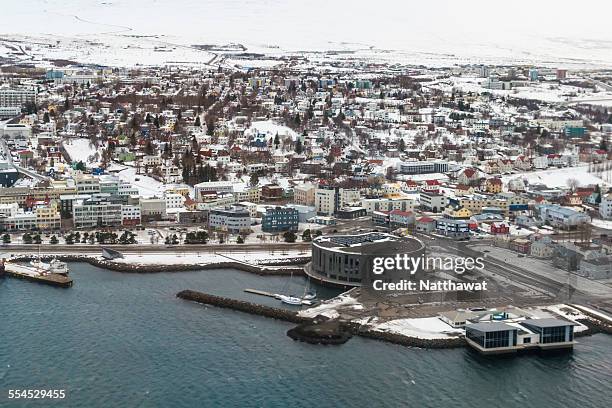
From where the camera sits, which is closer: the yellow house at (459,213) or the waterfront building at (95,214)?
the waterfront building at (95,214)

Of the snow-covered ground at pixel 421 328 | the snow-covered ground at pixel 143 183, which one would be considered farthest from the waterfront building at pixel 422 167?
the snow-covered ground at pixel 421 328

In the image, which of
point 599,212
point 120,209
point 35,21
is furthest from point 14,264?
point 35,21

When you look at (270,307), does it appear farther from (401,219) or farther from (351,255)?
(401,219)

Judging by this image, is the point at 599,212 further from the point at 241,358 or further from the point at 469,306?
the point at 241,358

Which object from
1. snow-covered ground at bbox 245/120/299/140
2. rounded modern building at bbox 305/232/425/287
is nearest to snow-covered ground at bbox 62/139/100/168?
snow-covered ground at bbox 245/120/299/140

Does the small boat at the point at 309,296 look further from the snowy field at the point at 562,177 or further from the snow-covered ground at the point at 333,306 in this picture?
the snowy field at the point at 562,177
